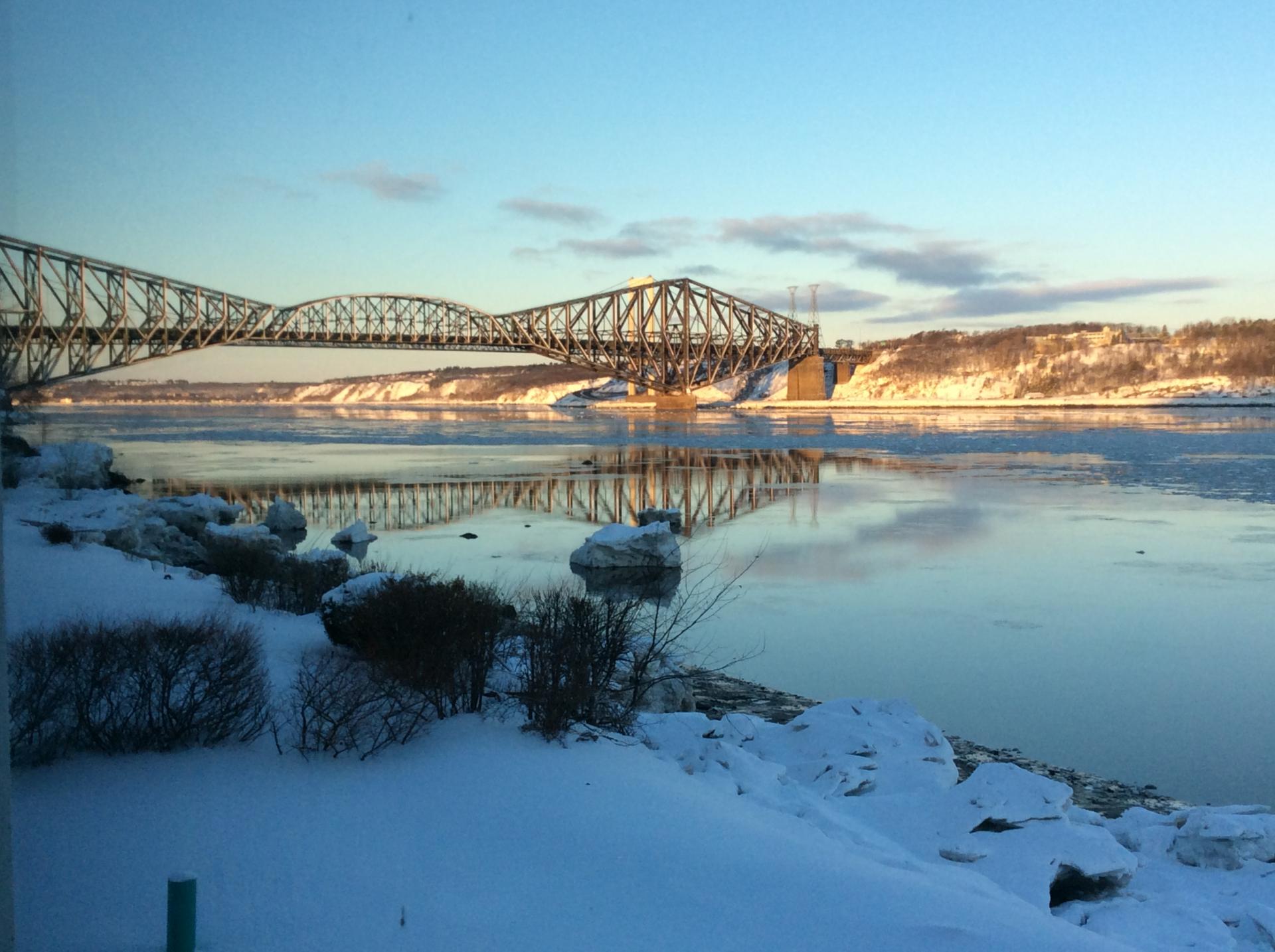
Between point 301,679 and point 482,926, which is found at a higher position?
point 301,679

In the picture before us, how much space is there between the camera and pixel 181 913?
131 inches

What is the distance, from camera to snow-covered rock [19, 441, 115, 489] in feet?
76.5

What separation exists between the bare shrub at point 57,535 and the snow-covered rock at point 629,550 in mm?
6422

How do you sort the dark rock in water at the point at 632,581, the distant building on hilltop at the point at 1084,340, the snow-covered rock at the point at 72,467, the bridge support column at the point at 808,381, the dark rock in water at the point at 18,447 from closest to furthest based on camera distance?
the dark rock in water at the point at 632,581, the snow-covered rock at the point at 72,467, the dark rock in water at the point at 18,447, the distant building on hilltop at the point at 1084,340, the bridge support column at the point at 808,381

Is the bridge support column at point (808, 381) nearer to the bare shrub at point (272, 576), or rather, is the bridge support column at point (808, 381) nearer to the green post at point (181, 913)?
the bare shrub at point (272, 576)

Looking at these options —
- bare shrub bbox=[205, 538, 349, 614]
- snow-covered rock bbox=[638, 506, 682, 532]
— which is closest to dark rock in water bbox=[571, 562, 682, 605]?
bare shrub bbox=[205, 538, 349, 614]

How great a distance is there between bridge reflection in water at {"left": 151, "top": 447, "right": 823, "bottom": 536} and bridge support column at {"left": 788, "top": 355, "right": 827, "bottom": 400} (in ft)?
313

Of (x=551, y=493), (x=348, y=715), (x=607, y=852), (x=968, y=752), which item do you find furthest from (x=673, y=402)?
(x=607, y=852)

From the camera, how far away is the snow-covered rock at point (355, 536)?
1661cm

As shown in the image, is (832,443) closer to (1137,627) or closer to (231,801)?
(1137,627)

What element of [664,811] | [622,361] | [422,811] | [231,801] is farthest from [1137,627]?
[622,361]

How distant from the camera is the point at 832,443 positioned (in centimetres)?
4488

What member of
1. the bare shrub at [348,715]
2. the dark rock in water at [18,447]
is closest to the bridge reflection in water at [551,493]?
the dark rock in water at [18,447]

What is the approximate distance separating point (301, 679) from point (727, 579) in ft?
26.5
